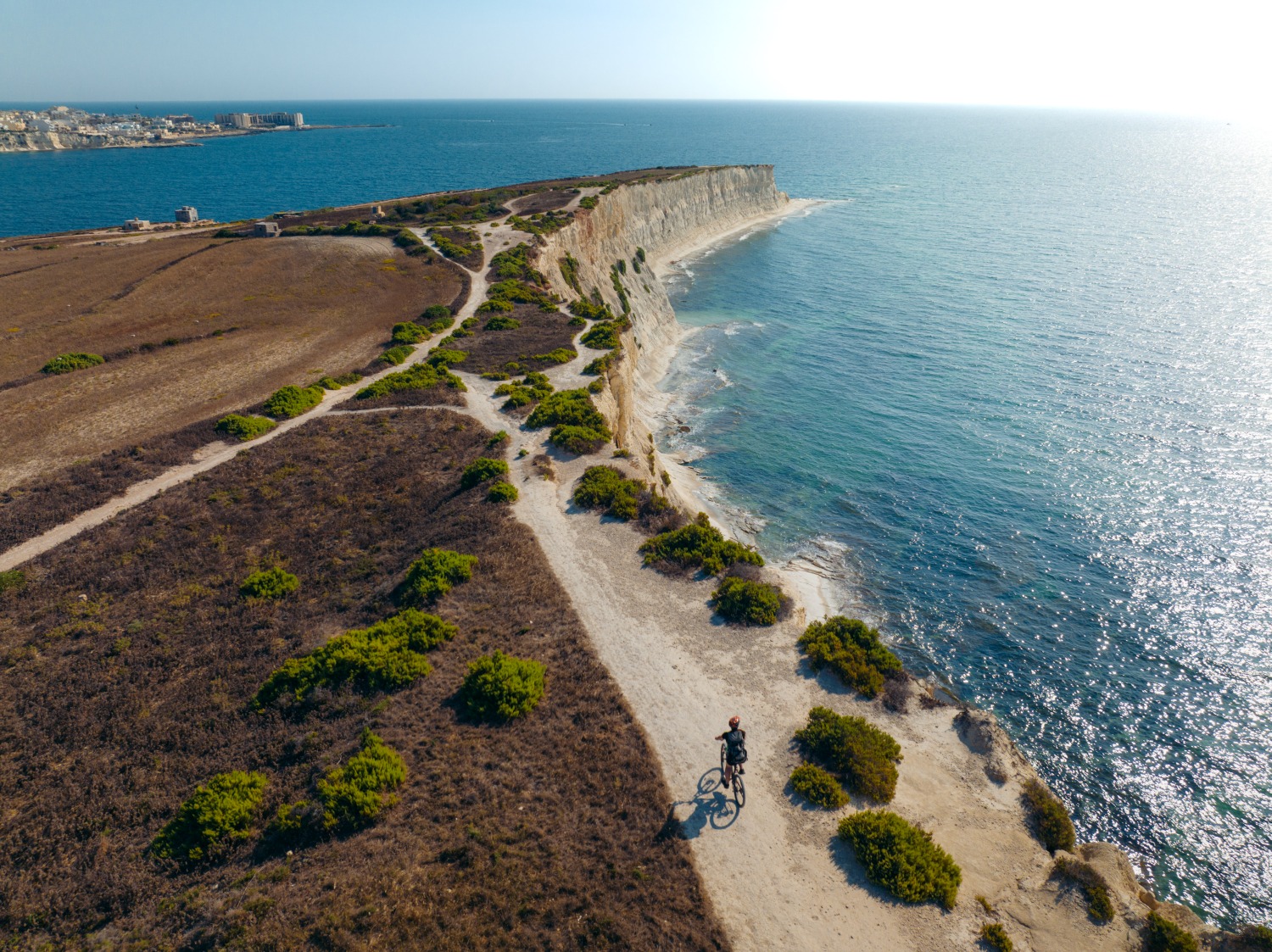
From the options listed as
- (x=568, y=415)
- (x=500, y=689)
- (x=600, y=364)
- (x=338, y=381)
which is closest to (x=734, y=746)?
(x=500, y=689)

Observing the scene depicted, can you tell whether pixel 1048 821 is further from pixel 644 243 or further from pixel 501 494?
pixel 644 243

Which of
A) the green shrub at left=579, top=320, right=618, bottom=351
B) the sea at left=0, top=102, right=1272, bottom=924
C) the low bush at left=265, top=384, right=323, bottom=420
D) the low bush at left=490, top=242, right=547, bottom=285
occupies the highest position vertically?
the low bush at left=490, top=242, right=547, bottom=285

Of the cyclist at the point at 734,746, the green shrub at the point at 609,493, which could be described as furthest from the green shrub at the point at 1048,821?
the green shrub at the point at 609,493

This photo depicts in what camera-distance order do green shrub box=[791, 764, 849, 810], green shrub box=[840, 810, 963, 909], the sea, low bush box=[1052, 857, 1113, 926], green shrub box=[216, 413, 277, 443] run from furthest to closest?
1. green shrub box=[216, 413, 277, 443]
2. the sea
3. green shrub box=[791, 764, 849, 810]
4. low bush box=[1052, 857, 1113, 926]
5. green shrub box=[840, 810, 963, 909]

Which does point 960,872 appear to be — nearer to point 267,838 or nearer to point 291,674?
point 267,838

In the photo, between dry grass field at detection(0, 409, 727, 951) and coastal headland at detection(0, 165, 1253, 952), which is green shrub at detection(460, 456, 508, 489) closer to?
coastal headland at detection(0, 165, 1253, 952)

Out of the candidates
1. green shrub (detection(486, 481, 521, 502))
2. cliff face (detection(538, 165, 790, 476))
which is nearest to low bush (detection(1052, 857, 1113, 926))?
green shrub (detection(486, 481, 521, 502))
